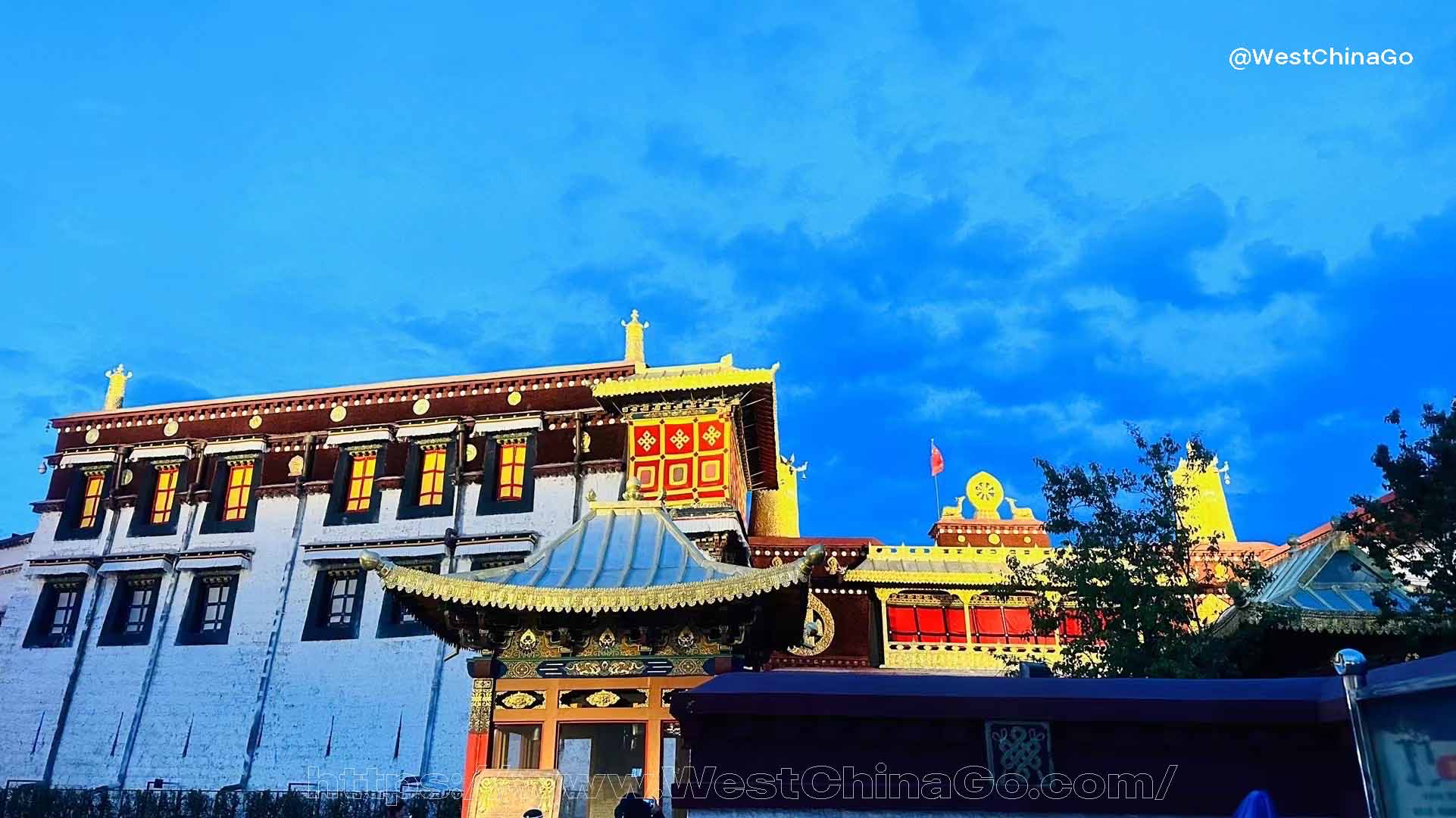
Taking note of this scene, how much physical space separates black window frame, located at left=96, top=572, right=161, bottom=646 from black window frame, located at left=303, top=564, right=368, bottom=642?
5.29m

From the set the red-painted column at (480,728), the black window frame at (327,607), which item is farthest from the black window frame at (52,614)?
the red-painted column at (480,728)

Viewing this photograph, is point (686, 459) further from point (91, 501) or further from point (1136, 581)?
point (91, 501)

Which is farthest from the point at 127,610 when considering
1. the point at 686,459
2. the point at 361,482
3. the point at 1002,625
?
the point at 1002,625

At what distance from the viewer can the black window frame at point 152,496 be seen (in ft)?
96.5

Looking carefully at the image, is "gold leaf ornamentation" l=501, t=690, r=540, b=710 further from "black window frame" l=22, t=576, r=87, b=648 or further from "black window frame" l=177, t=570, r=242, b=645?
"black window frame" l=22, t=576, r=87, b=648

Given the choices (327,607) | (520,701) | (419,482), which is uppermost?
(419,482)

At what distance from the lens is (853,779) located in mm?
7781

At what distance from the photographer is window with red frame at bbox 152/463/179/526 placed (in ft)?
97.5

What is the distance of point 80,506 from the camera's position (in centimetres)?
3038

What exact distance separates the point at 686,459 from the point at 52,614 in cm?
2130

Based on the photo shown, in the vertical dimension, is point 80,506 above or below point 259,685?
above

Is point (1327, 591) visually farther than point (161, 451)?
No

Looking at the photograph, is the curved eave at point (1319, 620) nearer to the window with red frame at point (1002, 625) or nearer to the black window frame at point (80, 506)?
the window with red frame at point (1002, 625)

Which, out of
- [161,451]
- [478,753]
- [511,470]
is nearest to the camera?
[478,753]
